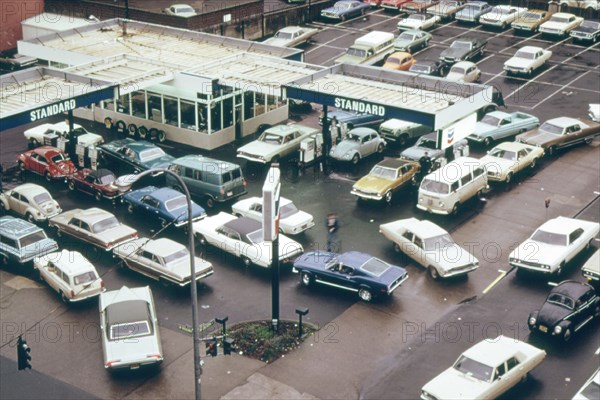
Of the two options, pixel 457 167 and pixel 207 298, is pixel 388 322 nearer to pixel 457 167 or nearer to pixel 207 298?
pixel 207 298

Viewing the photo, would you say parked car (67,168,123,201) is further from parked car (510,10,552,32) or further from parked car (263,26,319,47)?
parked car (510,10,552,32)

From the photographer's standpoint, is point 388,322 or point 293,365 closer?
point 293,365

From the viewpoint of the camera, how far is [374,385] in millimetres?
26016

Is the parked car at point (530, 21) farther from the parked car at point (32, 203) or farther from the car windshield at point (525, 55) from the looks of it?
the parked car at point (32, 203)

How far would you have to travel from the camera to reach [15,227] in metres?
33.4

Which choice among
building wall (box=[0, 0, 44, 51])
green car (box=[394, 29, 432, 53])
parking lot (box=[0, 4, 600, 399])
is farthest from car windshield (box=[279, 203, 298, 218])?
building wall (box=[0, 0, 44, 51])

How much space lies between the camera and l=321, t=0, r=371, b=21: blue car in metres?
64.0

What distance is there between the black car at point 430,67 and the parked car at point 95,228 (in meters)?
23.3

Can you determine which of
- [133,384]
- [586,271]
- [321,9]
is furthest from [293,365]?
[321,9]

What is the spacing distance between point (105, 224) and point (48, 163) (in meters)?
7.60

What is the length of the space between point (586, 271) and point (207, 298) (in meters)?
12.8

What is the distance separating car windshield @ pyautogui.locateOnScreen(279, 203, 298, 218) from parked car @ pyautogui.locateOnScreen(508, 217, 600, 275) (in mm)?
8557

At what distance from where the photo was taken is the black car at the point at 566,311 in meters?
27.6

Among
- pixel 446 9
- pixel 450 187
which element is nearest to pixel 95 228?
pixel 450 187
